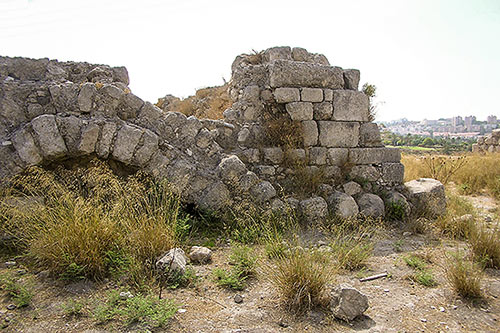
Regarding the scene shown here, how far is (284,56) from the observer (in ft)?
21.4

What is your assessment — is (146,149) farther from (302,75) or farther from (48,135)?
(302,75)

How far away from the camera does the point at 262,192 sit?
5.31 metres

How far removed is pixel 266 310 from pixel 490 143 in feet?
52.9

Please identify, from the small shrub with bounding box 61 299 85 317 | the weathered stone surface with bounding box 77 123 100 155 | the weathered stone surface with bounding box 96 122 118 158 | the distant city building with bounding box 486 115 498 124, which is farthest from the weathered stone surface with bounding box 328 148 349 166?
the distant city building with bounding box 486 115 498 124

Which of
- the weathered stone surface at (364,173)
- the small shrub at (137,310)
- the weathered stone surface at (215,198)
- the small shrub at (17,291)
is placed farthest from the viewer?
the weathered stone surface at (364,173)

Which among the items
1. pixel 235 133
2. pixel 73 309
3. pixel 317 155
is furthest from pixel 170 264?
pixel 317 155

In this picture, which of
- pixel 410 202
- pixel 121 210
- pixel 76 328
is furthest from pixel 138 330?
pixel 410 202

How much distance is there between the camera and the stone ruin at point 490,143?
1431 cm

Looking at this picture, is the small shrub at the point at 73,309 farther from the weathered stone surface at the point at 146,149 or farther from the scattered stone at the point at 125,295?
the weathered stone surface at the point at 146,149

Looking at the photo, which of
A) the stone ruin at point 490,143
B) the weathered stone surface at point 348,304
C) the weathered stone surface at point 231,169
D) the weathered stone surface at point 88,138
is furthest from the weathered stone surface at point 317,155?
the stone ruin at point 490,143

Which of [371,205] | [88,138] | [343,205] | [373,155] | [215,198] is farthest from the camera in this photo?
[373,155]

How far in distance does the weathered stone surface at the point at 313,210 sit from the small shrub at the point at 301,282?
2.15m

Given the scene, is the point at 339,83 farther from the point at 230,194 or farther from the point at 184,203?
the point at 184,203

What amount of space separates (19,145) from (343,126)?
17.1 ft
